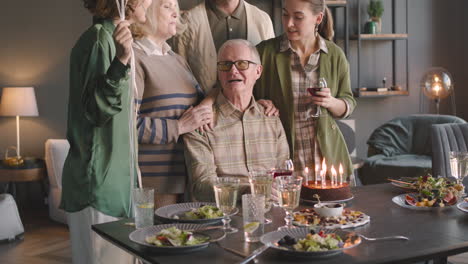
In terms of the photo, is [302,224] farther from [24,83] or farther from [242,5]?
[24,83]

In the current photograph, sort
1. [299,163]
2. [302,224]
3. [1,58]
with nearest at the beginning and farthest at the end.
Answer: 1. [302,224]
2. [299,163]
3. [1,58]

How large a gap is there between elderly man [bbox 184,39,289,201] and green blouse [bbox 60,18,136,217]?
382 mm

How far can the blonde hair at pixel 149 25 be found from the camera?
104 inches

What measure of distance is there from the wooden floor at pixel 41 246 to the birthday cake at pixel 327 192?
229cm

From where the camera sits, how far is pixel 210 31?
3.07m

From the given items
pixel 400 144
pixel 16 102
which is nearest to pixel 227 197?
pixel 16 102

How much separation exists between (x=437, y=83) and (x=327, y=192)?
5908 millimetres

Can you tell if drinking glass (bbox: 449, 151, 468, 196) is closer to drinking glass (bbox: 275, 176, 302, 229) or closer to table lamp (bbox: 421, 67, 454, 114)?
drinking glass (bbox: 275, 176, 302, 229)

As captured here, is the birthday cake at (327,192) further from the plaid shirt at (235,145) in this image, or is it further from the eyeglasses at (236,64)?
the eyeglasses at (236,64)

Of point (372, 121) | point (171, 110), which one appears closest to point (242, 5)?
point (171, 110)

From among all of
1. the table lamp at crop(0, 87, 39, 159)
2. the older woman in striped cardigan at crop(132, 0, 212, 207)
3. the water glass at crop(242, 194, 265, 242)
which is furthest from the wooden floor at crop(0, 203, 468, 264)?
the water glass at crop(242, 194, 265, 242)

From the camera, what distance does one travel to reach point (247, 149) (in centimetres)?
278

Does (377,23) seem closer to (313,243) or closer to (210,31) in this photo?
(210,31)

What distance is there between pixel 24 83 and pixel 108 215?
5.18 meters
